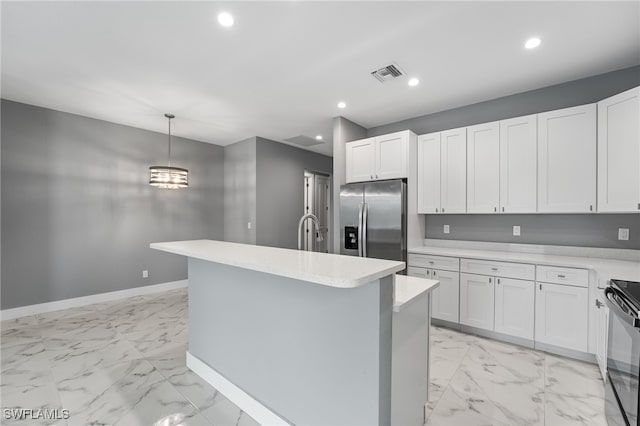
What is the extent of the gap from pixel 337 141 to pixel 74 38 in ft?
9.51

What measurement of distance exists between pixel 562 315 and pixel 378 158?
2.54 metres

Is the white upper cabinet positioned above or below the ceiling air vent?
below

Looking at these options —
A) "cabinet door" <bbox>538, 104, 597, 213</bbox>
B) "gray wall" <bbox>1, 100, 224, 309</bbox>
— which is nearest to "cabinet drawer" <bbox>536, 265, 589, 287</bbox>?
"cabinet door" <bbox>538, 104, 597, 213</bbox>

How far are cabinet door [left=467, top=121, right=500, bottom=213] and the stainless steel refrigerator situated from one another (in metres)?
0.79

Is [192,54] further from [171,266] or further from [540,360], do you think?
[540,360]

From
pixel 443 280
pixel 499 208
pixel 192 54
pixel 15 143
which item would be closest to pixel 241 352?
pixel 443 280

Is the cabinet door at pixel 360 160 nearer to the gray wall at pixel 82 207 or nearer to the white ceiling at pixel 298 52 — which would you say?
the white ceiling at pixel 298 52

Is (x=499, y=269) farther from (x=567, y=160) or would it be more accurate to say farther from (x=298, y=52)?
(x=298, y=52)

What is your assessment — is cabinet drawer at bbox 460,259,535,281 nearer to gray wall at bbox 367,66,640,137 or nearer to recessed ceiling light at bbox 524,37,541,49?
gray wall at bbox 367,66,640,137

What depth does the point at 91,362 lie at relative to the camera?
7.93 feet

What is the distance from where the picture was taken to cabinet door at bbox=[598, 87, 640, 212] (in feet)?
7.29

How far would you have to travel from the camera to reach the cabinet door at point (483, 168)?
3.05 metres

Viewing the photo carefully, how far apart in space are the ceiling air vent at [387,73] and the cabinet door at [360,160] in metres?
1.01

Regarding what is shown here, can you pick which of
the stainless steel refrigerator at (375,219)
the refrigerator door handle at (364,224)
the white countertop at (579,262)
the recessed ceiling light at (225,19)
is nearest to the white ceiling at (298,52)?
the recessed ceiling light at (225,19)
